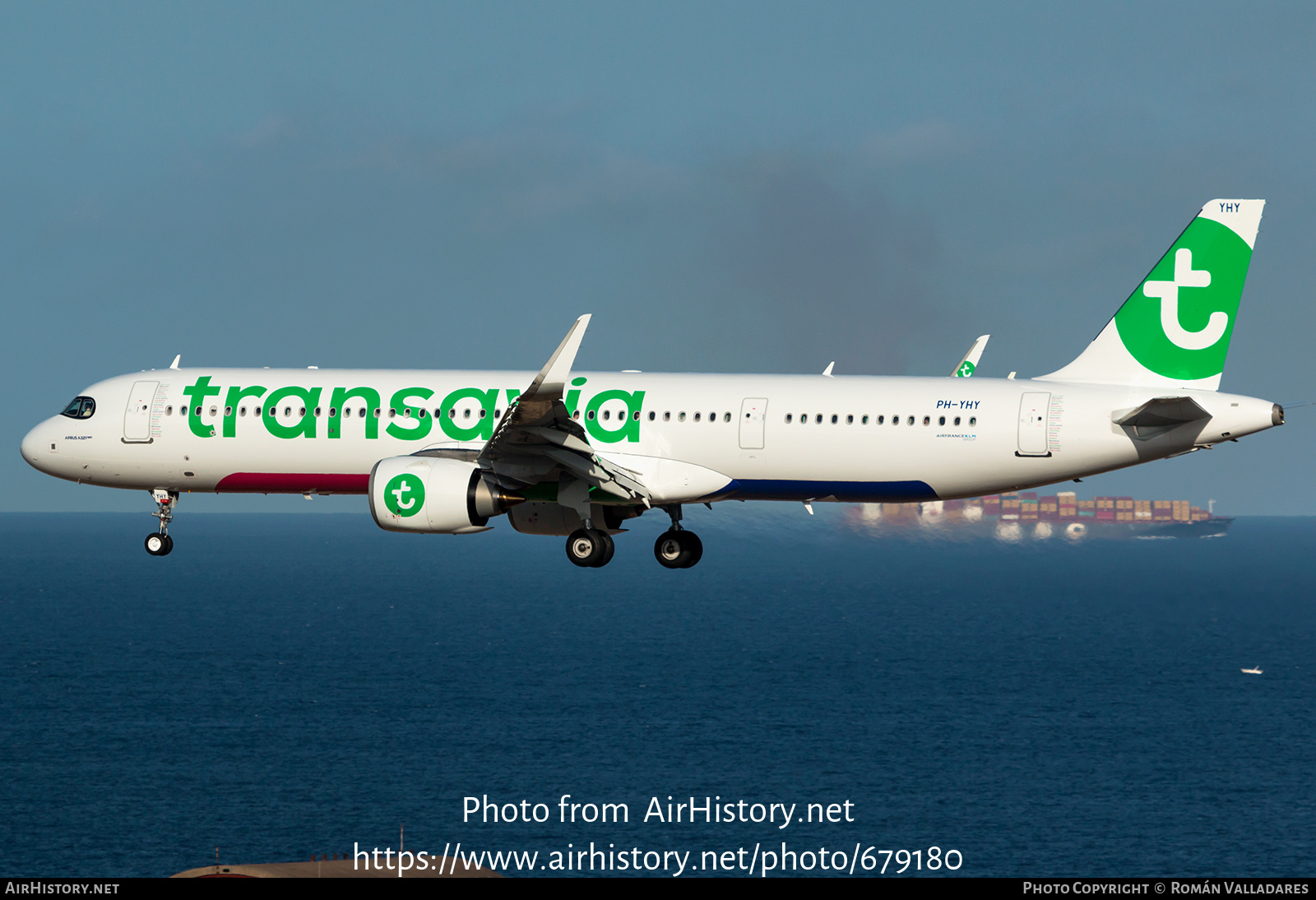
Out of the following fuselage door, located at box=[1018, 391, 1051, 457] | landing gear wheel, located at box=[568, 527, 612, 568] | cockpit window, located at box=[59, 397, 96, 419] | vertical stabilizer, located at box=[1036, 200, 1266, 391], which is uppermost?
vertical stabilizer, located at box=[1036, 200, 1266, 391]

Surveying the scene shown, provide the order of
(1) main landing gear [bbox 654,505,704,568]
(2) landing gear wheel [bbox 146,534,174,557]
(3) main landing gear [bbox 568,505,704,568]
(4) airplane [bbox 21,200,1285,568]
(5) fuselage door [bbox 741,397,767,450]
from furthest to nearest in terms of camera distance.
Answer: (2) landing gear wheel [bbox 146,534,174,557], (1) main landing gear [bbox 654,505,704,568], (3) main landing gear [bbox 568,505,704,568], (5) fuselage door [bbox 741,397,767,450], (4) airplane [bbox 21,200,1285,568]

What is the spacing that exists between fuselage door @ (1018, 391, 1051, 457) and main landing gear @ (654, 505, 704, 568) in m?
9.82

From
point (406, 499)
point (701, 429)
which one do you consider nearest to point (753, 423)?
point (701, 429)

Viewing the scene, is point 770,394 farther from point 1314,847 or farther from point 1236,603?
point 1314,847

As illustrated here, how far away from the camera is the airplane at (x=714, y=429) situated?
116 feet

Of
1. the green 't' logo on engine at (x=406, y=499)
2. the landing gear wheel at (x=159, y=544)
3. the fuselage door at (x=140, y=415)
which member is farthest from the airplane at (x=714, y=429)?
the landing gear wheel at (x=159, y=544)

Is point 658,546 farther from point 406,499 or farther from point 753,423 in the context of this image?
point 406,499

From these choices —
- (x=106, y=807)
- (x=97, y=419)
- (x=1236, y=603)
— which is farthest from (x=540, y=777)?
A: (x=97, y=419)

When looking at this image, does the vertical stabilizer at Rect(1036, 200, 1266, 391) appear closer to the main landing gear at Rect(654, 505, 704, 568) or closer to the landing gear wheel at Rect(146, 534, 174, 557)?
the main landing gear at Rect(654, 505, 704, 568)

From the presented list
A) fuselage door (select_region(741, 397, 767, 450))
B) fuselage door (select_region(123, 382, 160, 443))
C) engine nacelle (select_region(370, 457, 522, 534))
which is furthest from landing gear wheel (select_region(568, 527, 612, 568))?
fuselage door (select_region(123, 382, 160, 443))

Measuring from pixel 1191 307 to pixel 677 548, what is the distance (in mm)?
16020

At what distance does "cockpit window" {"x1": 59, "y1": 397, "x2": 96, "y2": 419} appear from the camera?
4272 centimetres

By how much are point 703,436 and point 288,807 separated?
167 m

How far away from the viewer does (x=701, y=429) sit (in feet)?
125
